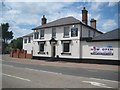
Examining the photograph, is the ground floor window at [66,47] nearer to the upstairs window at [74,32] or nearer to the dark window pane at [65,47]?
the dark window pane at [65,47]

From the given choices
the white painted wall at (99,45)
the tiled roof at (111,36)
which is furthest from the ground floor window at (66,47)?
the tiled roof at (111,36)

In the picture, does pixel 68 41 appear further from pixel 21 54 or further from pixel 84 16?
pixel 21 54

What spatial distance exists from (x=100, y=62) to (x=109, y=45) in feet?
→ 9.10

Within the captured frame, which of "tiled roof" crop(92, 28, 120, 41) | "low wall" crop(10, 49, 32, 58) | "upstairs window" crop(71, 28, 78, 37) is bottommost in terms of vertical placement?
"low wall" crop(10, 49, 32, 58)

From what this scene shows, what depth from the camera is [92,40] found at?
2803 cm

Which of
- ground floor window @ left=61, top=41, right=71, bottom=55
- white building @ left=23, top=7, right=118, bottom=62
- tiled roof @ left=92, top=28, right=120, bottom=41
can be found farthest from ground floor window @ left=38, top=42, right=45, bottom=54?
tiled roof @ left=92, top=28, right=120, bottom=41

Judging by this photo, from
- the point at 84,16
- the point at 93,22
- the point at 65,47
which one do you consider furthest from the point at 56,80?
the point at 93,22

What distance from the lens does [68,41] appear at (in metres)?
31.4

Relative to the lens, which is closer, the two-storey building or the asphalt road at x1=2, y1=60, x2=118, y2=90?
the asphalt road at x1=2, y1=60, x2=118, y2=90

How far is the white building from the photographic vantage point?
28672 millimetres

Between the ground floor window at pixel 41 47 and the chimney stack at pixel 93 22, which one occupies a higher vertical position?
the chimney stack at pixel 93 22

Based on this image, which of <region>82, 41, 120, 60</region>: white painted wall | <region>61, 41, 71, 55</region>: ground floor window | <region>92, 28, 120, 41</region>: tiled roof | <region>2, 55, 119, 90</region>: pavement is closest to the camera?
<region>2, 55, 119, 90</region>: pavement

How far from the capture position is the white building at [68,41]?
28672mm

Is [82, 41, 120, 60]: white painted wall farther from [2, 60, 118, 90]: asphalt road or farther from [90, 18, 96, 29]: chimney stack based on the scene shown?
[2, 60, 118, 90]: asphalt road
